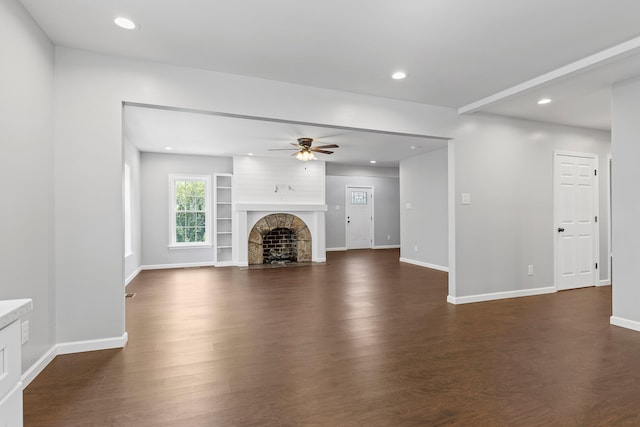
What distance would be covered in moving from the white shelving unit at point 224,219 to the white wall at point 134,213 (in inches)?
59.7

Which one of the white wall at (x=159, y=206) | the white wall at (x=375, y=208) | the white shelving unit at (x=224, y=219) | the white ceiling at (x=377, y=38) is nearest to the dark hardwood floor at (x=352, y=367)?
the white ceiling at (x=377, y=38)

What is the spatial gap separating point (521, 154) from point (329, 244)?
6353 millimetres

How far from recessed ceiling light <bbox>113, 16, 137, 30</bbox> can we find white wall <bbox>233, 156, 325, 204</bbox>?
4971 mm

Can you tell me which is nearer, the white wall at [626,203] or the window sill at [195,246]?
the white wall at [626,203]

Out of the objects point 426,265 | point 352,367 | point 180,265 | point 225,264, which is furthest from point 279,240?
point 352,367

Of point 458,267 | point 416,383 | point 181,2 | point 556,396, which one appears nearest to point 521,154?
point 458,267

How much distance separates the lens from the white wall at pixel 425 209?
680 centimetres

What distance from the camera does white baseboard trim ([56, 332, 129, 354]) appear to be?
275 cm

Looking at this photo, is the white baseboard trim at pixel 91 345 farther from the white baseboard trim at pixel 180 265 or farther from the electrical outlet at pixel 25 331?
the white baseboard trim at pixel 180 265

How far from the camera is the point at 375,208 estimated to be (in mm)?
10664

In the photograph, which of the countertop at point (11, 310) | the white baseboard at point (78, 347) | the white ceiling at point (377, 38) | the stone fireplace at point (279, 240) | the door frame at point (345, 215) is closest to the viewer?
the countertop at point (11, 310)

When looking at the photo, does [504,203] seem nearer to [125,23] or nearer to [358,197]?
[125,23]

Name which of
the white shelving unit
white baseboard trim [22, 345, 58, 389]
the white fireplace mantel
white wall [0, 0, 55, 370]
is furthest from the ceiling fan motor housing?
white baseboard trim [22, 345, 58, 389]

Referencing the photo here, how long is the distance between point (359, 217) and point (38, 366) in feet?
28.8
